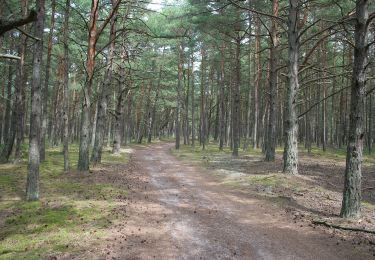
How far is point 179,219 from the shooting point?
9.21 m

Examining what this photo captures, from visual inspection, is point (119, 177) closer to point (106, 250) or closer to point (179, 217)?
point (179, 217)

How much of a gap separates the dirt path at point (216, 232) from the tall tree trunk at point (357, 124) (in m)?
1.48

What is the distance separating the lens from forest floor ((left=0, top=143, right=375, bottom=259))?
7.04m

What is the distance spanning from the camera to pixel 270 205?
10984 millimetres

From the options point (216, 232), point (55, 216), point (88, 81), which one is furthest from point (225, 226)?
point (88, 81)

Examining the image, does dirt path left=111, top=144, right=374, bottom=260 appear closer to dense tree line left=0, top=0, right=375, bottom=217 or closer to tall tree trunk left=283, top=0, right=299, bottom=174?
dense tree line left=0, top=0, right=375, bottom=217

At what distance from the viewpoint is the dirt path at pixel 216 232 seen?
6.91 metres

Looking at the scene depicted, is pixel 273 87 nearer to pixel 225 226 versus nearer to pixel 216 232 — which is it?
pixel 225 226

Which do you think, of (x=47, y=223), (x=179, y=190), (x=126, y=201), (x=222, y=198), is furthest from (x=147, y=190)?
(x=47, y=223)

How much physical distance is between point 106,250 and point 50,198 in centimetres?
515

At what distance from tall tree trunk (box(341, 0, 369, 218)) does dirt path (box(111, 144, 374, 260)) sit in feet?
4.86

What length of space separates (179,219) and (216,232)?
136 cm

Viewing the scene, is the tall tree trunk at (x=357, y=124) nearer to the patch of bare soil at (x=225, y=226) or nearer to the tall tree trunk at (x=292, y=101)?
the patch of bare soil at (x=225, y=226)

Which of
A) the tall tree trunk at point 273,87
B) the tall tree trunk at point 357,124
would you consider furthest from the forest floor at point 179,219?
the tall tree trunk at point 273,87
